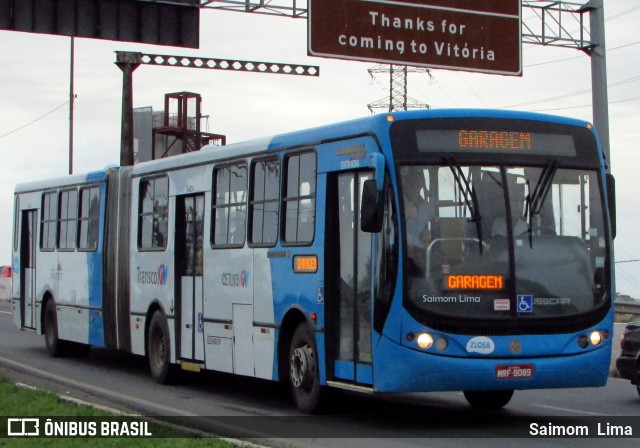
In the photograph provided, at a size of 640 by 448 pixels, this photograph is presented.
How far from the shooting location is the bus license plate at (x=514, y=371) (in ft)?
42.2

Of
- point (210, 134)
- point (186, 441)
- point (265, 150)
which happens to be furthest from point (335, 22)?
point (210, 134)

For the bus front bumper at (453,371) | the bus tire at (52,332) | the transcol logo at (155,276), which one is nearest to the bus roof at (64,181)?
the bus tire at (52,332)

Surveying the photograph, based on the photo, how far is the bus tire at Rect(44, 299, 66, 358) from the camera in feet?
77.8

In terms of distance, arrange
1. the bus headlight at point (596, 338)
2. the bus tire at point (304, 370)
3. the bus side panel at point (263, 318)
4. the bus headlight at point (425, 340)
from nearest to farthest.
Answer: the bus headlight at point (425, 340)
the bus headlight at point (596, 338)
the bus tire at point (304, 370)
the bus side panel at point (263, 318)

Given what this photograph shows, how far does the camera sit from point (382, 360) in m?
12.9

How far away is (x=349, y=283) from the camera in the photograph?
13859 mm

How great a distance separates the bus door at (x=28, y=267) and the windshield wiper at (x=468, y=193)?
13943 mm

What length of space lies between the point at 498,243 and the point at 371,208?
140 centimetres

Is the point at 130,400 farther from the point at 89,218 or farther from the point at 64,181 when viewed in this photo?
the point at 64,181

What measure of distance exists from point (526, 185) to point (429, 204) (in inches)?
46.7

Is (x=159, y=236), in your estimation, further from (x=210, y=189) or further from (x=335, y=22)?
(x=335, y=22)

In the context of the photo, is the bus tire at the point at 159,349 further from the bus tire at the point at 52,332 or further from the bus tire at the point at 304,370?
the bus tire at the point at 52,332

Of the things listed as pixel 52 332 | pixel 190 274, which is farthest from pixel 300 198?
pixel 52 332

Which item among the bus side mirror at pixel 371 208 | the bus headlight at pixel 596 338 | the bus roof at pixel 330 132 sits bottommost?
the bus headlight at pixel 596 338
